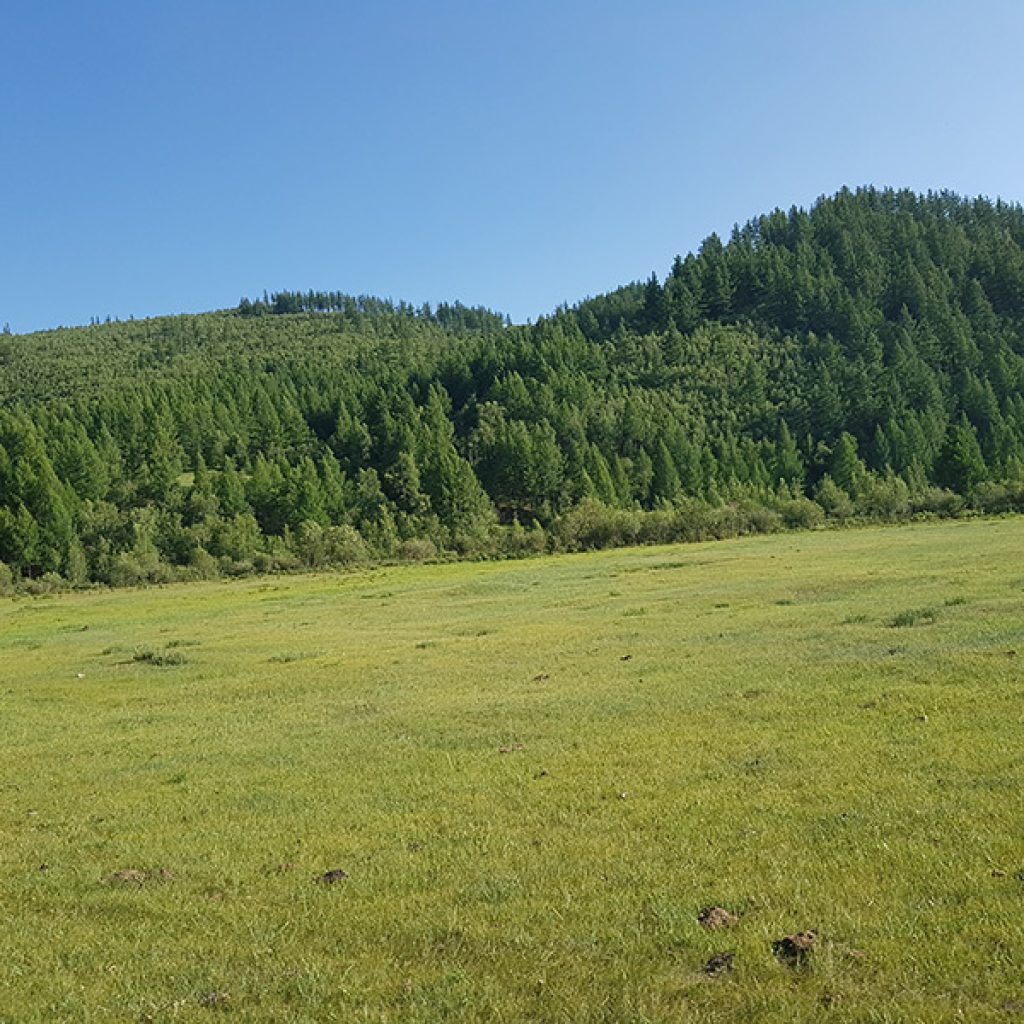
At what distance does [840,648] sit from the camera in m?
26.0

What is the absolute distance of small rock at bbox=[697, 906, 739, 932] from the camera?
904 centimetres

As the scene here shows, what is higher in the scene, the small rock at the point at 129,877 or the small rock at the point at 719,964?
the small rock at the point at 719,964

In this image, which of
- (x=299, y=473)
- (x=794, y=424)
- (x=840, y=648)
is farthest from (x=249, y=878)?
(x=794, y=424)

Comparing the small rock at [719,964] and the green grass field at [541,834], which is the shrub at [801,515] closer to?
the green grass field at [541,834]

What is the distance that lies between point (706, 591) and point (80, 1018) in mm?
44686

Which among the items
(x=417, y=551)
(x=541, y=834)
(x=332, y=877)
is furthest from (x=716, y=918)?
(x=417, y=551)

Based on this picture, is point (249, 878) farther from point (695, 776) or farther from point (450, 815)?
point (695, 776)

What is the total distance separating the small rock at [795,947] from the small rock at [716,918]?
1.95 ft

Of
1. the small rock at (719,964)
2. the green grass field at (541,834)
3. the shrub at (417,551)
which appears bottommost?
the shrub at (417,551)

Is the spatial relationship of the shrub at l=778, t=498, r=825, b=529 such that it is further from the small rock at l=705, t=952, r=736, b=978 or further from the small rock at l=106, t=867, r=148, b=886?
the small rock at l=705, t=952, r=736, b=978

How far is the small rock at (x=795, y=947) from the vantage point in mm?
8203

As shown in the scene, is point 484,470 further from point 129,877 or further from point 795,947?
point 795,947

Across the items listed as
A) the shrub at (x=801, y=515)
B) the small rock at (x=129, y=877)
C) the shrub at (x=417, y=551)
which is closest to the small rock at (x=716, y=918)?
the small rock at (x=129, y=877)

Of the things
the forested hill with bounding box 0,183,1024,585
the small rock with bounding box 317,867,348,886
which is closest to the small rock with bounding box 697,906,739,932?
the small rock with bounding box 317,867,348,886
